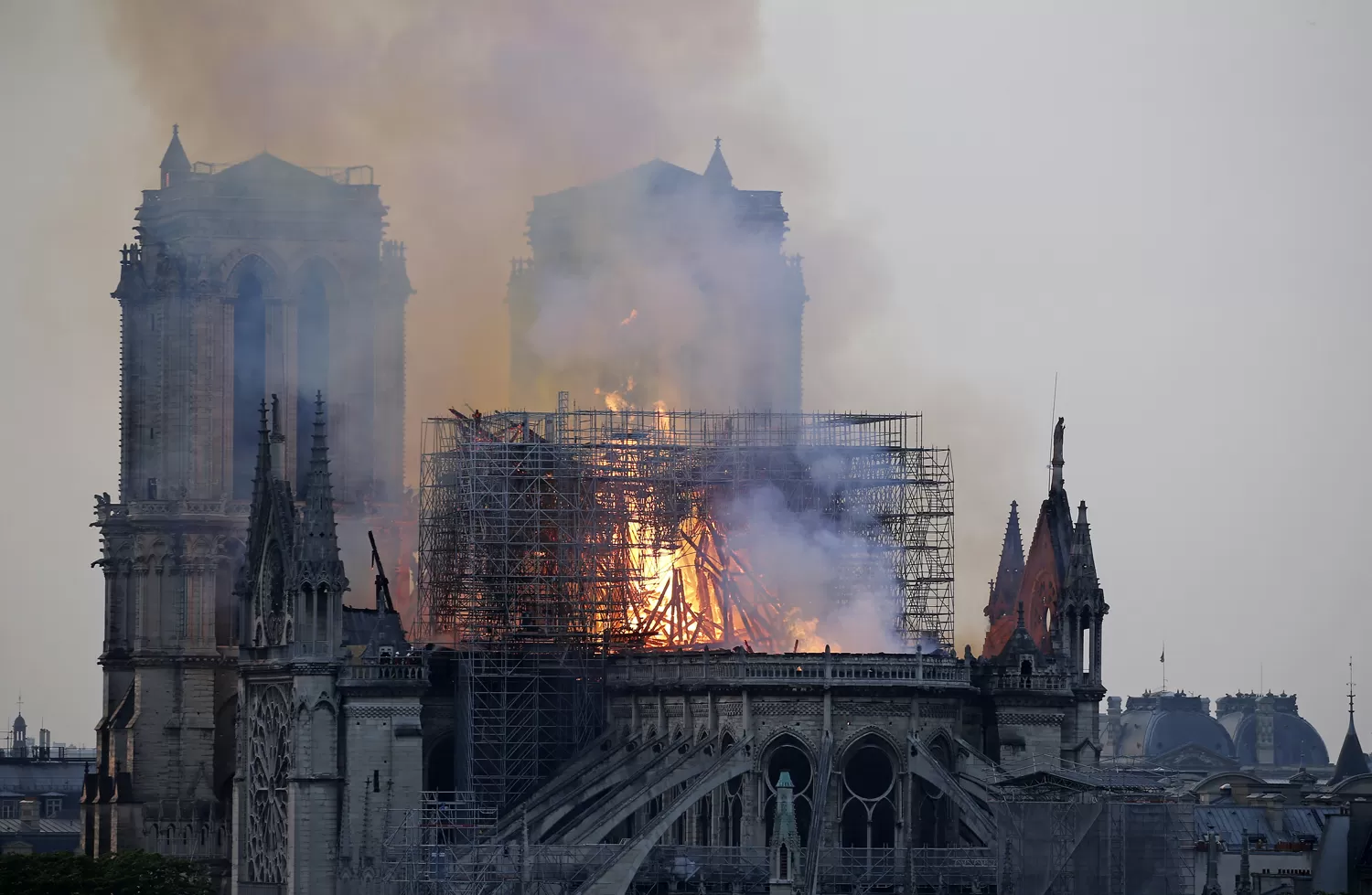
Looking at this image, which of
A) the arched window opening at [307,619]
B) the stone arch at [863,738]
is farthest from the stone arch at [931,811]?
the arched window opening at [307,619]

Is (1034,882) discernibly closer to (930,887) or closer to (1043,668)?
(930,887)

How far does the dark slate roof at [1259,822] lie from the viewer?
172375 mm

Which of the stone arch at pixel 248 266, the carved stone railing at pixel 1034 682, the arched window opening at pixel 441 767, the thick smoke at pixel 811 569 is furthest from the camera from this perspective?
the stone arch at pixel 248 266

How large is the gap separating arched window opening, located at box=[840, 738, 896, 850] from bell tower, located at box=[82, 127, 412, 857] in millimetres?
37051

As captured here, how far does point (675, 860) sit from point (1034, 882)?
12.9 m

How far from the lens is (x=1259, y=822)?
176750 mm

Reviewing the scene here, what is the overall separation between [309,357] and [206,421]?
21.0 ft

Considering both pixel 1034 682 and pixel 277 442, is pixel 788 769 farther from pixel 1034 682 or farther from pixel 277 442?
pixel 277 442

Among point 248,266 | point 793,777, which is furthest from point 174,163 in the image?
point 793,777

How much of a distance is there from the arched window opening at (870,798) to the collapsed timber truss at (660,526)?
1198 cm

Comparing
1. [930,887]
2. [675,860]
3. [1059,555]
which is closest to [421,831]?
[675,860]

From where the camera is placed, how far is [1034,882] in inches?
4759

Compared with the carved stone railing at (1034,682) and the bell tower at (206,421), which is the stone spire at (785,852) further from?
the bell tower at (206,421)

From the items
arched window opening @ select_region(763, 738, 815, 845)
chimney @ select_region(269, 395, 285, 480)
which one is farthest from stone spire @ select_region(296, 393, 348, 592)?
arched window opening @ select_region(763, 738, 815, 845)
